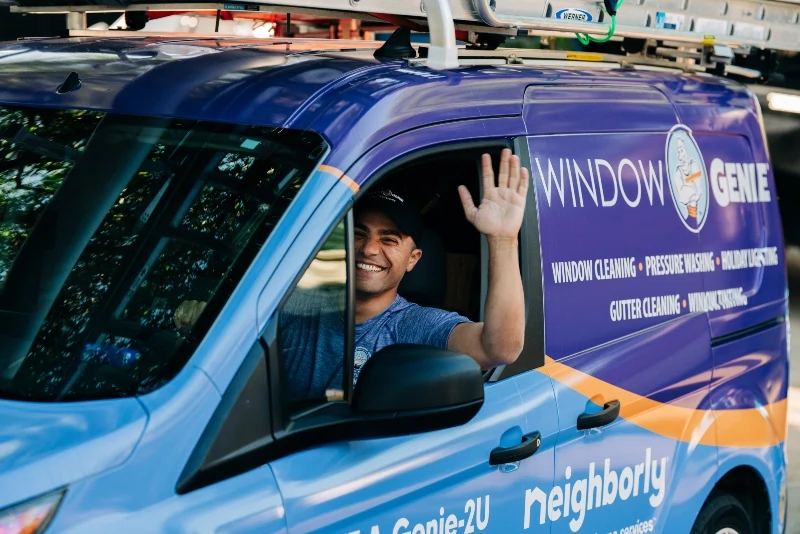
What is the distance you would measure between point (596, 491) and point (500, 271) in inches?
30.3

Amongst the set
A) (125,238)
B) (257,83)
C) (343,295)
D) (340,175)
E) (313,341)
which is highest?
(257,83)

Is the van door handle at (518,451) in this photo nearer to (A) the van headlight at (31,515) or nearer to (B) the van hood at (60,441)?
(B) the van hood at (60,441)

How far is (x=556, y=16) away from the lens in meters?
4.16

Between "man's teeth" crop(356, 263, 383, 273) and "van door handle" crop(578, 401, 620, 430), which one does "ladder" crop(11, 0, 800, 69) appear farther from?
"van door handle" crop(578, 401, 620, 430)

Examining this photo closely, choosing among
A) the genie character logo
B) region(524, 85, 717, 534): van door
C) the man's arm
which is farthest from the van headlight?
the genie character logo

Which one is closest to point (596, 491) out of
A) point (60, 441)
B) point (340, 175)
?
point (340, 175)

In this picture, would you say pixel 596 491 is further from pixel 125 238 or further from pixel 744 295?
pixel 125 238

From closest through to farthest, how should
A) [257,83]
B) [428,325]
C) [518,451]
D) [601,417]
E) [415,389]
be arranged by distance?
[415,389] < [257,83] < [518,451] < [428,325] < [601,417]

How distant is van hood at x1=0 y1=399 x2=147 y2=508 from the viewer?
2.42 m

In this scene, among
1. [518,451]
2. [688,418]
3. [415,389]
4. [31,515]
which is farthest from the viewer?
[688,418]

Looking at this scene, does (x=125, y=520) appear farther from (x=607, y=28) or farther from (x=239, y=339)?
(x=607, y=28)

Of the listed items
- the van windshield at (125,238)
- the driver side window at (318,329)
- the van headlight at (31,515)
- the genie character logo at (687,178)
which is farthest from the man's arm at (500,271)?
the van headlight at (31,515)

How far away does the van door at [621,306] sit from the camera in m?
3.65

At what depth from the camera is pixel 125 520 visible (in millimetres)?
2469
